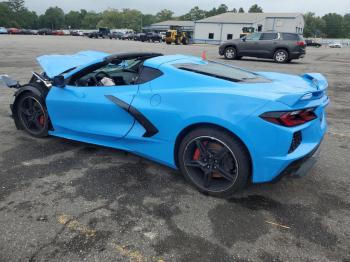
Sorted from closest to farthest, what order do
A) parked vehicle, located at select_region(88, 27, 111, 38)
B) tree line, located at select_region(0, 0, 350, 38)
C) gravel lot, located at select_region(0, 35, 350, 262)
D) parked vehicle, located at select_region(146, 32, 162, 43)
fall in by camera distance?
gravel lot, located at select_region(0, 35, 350, 262)
parked vehicle, located at select_region(146, 32, 162, 43)
parked vehicle, located at select_region(88, 27, 111, 38)
tree line, located at select_region(0, 0, 350, 38)

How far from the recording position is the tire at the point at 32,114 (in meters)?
4.45

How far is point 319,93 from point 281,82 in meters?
0.43

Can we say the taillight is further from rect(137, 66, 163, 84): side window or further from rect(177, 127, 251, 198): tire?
rect(137, 66, 163, 84): side window

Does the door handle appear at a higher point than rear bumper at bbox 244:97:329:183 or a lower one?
higher

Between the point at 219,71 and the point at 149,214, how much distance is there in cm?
170

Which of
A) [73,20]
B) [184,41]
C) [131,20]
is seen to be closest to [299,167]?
[184,41]

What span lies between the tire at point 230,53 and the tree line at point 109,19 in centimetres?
9919

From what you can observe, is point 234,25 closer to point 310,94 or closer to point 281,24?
point 281,24

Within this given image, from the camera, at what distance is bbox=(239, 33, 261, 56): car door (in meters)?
17.0

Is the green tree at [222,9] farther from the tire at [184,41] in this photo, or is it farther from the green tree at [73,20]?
the tire at [184,41]

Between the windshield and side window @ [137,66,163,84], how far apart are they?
0.77 ft

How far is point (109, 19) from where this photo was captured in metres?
140

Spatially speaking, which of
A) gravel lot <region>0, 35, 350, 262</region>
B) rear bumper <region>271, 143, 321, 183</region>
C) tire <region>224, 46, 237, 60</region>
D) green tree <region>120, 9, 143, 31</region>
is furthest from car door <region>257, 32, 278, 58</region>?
green tree <region>120, 9, 143, 31</region>

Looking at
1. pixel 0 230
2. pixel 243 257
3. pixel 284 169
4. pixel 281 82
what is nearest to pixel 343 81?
pixel 281 82
